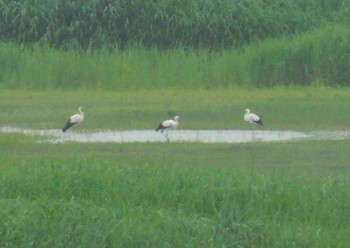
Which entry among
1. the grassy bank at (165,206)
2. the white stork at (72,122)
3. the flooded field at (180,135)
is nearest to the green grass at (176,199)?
the grassy bank at (165,206)

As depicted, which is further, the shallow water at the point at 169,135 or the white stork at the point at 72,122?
the white stork at the point at 72,122

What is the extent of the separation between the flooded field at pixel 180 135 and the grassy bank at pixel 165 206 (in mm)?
3425

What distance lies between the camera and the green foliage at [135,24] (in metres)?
26.0

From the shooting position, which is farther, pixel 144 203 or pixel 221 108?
pixel 221 108

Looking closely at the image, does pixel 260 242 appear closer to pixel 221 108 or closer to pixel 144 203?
pixel 144 203

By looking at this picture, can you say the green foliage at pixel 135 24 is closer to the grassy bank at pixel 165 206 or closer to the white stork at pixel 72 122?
the white stork at pixel 72 122

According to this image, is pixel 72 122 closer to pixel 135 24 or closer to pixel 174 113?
pixel 174 113

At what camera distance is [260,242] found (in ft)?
36.1

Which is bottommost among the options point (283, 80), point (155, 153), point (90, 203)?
point (283, 80)

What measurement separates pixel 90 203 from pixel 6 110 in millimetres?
9032

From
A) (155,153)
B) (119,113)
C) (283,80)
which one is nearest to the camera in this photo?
(155,153)

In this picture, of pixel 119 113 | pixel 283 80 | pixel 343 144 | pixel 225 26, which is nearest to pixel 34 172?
pixel 343 144

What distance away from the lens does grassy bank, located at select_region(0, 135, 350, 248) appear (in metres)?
10.8

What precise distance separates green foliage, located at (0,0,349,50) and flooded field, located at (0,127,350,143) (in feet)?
26.0
